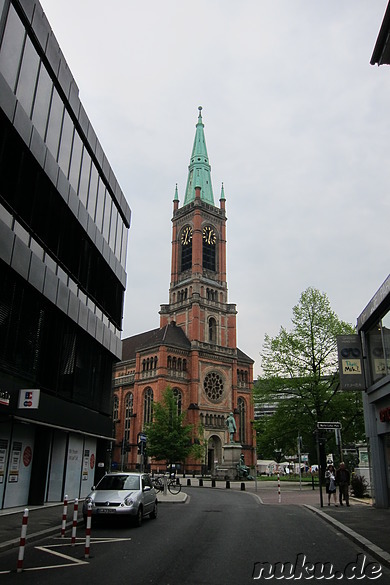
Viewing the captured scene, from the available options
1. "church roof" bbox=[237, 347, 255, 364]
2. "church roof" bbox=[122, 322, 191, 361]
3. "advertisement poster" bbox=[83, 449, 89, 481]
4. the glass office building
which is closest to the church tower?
"church roof" bbox=[122, 322, 191, 361]

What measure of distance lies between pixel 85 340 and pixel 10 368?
7453 mm

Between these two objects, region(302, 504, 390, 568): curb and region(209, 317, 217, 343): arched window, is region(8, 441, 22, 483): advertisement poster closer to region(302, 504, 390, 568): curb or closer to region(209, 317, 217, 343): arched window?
region(302, 504, 390, 568): curb

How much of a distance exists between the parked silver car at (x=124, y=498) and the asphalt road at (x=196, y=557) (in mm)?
432

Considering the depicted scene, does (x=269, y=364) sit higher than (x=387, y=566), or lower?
higher

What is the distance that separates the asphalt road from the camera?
24.3 feet

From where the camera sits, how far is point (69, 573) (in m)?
7.62

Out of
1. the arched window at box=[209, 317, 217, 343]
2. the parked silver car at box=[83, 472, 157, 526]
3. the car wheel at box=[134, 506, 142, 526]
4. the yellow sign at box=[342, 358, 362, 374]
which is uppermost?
the arched window at box=[209, 317, 217, 343]

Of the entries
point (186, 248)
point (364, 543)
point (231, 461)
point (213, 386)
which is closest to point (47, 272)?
point (364, 543)

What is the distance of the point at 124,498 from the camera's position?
13.1 metres

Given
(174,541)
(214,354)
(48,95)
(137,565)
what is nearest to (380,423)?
(174,541)

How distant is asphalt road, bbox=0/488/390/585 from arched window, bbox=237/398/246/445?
58.6 m

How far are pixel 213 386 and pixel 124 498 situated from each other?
2226 inches

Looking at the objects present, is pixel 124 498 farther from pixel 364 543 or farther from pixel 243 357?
pixel 243 357

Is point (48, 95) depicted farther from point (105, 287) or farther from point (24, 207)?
point (105, 287)
